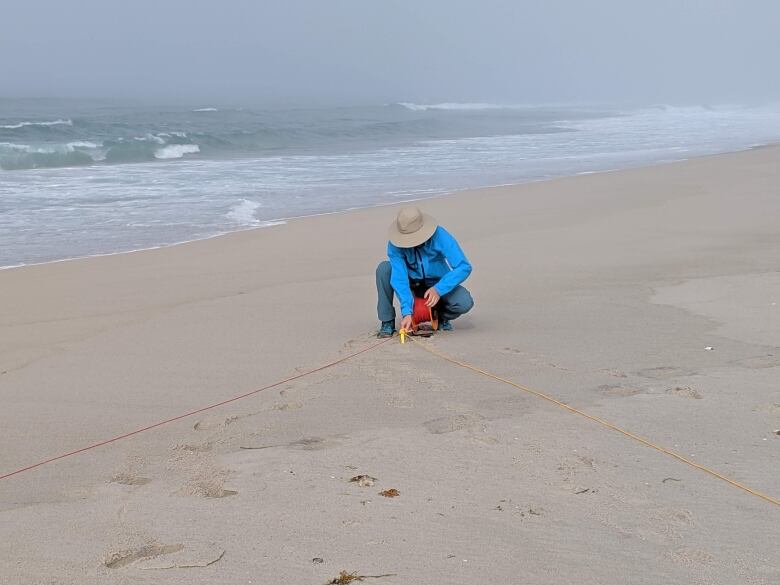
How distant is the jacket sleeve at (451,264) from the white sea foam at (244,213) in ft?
20.4

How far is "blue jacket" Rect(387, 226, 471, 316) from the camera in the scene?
6270 mm

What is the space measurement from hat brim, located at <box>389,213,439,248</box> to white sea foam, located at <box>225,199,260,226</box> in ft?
20.5

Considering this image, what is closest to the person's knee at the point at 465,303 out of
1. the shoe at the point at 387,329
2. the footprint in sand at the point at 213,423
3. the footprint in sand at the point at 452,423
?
the shoe at the point at 387,329

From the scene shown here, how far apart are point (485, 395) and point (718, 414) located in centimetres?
113

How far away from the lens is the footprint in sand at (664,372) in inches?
203

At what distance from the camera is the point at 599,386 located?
197 inches

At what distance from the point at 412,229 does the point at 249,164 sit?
1610 centimetres

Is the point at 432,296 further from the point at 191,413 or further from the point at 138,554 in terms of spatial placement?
the point at 138,554

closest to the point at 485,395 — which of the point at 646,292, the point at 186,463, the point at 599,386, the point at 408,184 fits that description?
the point at 599,386

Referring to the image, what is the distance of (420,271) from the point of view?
6.46 meters

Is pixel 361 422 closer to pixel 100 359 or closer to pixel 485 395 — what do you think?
pixel 485 395

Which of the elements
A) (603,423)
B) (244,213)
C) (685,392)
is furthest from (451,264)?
(244,213)

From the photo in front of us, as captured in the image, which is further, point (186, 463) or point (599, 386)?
point (599, 386)

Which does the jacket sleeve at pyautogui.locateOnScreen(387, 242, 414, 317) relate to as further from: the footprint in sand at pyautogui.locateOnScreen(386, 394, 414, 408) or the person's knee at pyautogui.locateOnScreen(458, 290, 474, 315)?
the footprint in sand at pyautogui.locateOnScreen(386, 394, 414, 408)
